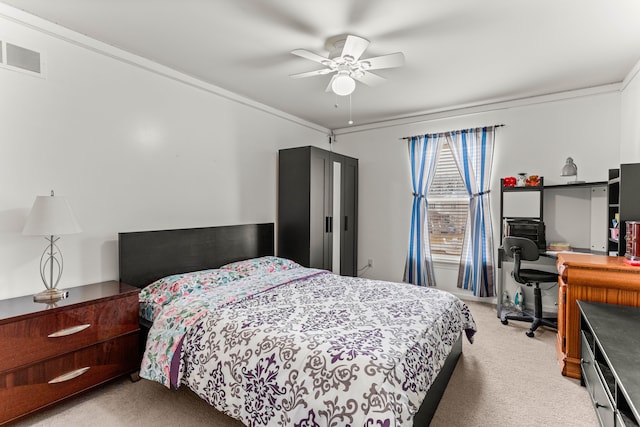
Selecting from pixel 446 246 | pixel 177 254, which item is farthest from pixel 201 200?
pixel 446 246

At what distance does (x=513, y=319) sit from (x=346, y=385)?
2.96m

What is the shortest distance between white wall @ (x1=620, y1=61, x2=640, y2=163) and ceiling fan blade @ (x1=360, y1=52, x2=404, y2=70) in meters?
2.34

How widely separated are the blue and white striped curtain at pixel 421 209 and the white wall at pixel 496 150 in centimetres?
15

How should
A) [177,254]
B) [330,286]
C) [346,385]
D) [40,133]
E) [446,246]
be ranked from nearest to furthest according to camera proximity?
[346,385]
[40,133]
[330,286]
[177,254]
[446,246]

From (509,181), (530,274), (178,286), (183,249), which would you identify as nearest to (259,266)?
(183,249)

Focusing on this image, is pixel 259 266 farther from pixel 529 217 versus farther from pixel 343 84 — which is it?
pixel 529 217

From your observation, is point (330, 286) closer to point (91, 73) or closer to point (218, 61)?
point (218, 61)

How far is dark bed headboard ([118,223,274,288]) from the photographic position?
2.76 meters

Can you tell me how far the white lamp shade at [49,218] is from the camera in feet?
6.89

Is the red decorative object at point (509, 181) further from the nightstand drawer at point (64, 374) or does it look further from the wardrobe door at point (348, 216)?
the nightstand drawer at point (64, 374)

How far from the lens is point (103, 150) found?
269 centimetres

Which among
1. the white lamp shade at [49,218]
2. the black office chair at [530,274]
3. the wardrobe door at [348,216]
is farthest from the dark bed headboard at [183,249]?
the black office chair at [530,274]

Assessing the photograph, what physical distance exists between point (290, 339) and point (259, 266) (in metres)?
1.74

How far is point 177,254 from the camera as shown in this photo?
310 centimetres
